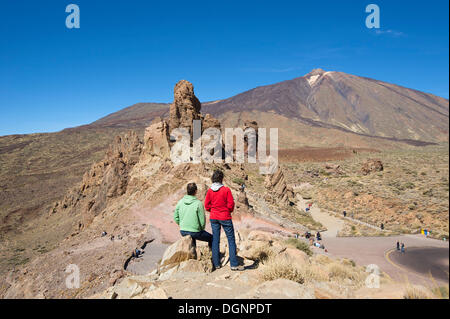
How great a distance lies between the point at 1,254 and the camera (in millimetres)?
19062

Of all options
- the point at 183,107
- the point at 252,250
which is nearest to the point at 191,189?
the point at 252,250

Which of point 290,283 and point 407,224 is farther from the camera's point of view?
point 407,224

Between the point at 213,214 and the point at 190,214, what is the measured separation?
0.43m

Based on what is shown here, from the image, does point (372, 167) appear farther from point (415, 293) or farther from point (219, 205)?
point (415, 293)

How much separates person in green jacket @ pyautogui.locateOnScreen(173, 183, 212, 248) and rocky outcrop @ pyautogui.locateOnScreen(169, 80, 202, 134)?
678 inches

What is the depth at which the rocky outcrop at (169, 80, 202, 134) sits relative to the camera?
2155cm

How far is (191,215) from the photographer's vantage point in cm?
453

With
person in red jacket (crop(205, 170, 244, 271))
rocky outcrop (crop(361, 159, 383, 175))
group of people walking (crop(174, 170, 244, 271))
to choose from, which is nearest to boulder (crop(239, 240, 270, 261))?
group of people walking (crop(174, 170, 244, 271))

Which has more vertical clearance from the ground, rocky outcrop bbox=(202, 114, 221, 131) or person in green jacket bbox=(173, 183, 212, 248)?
rocky outcrop bbox=(202, 114, 221, 131)

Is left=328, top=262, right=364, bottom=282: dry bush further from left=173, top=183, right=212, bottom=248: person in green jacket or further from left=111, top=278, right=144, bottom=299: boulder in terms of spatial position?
left=111, top=278, right=144, bottom=299: boulder

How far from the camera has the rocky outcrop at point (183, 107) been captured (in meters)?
21.5
